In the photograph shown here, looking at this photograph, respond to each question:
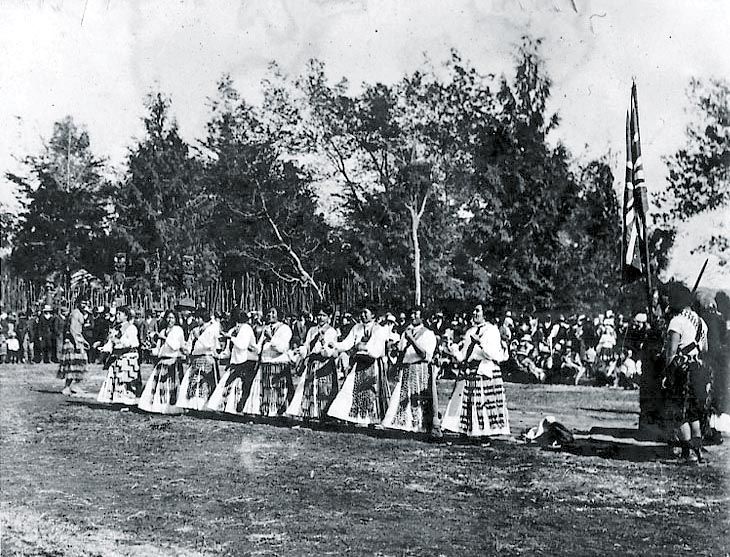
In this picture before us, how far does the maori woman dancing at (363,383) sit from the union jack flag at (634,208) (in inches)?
96.6

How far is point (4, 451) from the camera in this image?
21.3ft

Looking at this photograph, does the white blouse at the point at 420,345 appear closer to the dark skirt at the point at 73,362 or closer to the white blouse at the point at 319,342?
the white blouse at the point at 319,342

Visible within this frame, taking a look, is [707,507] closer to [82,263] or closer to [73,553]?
[73,553]

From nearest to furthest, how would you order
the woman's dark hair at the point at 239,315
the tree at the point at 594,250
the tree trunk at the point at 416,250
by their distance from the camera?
the tree at the point at 594,250, the tree trunk at the point at 416,250, the woman's dark hair at the point at 239,315

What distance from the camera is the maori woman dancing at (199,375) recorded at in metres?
8.01

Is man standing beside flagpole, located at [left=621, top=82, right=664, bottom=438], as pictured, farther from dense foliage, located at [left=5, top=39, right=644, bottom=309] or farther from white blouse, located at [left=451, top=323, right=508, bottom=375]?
white blouse, located at [left=451, top=323, right=508, bottom=375]

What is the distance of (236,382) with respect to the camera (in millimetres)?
8055

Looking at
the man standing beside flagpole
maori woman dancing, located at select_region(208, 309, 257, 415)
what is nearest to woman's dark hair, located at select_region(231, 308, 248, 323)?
maori woman dancing, located at select_region(208, 309, 257, 415)

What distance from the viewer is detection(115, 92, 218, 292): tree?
6.14m

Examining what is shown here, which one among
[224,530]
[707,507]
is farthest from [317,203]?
[707,507]

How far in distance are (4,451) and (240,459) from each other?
6.71 ft

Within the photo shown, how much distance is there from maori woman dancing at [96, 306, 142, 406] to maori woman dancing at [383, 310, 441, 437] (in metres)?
3.03

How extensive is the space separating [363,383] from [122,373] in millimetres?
3030

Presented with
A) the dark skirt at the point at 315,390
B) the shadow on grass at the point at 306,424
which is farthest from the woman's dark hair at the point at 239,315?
the shadow on grass at the point at 306,424
